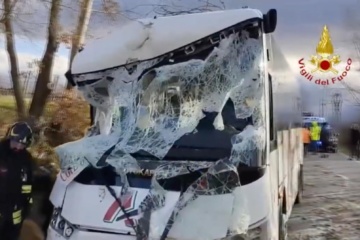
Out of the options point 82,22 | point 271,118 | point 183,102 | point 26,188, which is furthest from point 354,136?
point 26,188

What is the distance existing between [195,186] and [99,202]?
0.86m

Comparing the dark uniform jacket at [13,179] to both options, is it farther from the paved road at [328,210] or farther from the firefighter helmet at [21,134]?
the paved road at [328,210]

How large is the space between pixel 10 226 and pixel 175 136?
1.88 m

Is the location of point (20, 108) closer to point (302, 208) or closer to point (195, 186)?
point (302, 208)

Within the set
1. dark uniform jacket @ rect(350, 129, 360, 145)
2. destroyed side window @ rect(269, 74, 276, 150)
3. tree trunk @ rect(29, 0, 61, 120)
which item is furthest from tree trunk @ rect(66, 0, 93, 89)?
dark uniform jacket @ rect(350, 129, 360, 145)

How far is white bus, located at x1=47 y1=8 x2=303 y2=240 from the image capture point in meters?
4.61

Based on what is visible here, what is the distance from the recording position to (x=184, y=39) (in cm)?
534

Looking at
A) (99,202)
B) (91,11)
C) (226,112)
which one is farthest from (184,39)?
(91,11)

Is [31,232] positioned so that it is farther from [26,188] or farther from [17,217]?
[26,188]

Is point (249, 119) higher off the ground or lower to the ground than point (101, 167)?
higher

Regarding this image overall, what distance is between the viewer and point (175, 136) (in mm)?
5156

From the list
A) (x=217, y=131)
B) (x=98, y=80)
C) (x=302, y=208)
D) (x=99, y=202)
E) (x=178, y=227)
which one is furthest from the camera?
(x=302, y=208)

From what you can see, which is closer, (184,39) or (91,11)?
(184,39)

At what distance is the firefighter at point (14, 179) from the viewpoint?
5348 millimetres
